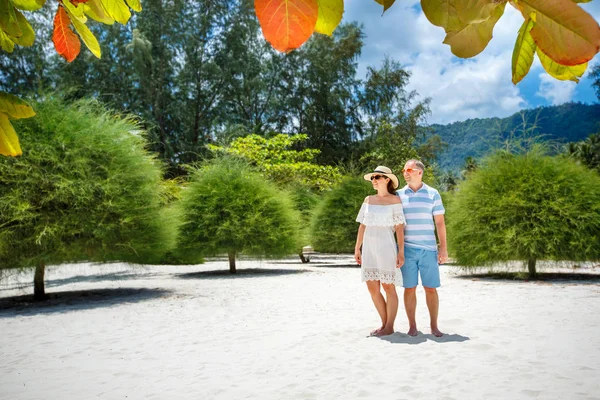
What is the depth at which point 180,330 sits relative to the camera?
5.30 meters

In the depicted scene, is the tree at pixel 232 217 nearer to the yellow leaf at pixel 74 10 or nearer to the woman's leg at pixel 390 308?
the woman's leg at pixel 390 308

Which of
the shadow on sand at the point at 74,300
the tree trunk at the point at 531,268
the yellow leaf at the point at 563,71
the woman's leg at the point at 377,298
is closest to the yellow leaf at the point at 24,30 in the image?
the yellow leaf at the point at 563,71

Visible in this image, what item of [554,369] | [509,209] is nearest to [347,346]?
[554,369]

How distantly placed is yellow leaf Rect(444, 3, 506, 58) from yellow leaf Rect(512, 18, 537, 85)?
4.2 inches

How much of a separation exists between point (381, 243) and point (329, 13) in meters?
3.90

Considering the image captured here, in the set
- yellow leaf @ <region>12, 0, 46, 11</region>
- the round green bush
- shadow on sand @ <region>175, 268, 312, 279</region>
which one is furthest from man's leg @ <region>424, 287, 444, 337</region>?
shadow on sand @ <region>175, 268, 312, 279</region>

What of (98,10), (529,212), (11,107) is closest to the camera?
(11,107)

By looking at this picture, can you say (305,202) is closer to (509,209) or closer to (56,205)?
(509,209)

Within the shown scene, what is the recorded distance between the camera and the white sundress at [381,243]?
426cm

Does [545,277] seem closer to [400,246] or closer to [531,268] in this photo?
[531,268]

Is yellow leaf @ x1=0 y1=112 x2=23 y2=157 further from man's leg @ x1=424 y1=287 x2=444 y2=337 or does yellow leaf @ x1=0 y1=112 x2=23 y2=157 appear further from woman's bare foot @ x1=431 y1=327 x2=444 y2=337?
woman's bare foot @ x1=431 y1=327 x2=444 y2=337

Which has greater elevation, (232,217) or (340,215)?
(340,215)

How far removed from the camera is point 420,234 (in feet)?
13.5

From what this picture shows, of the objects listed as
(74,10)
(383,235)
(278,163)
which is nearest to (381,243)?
(383,235)
